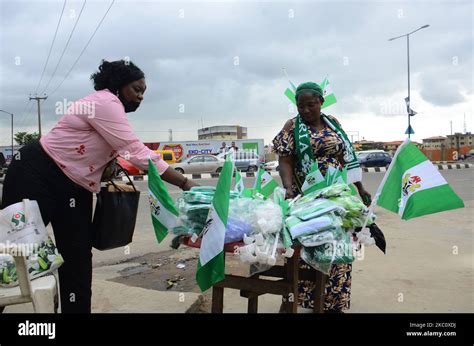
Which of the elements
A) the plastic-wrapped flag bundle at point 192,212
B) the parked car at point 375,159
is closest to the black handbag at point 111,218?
the plastic-wrapped flag bundle at point 192,212

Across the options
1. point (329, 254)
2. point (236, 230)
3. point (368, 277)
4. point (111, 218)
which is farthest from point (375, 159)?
point (236, 230)

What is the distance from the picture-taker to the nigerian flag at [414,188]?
195 cm

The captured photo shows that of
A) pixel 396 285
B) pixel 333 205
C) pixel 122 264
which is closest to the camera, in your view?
pixel 333 205

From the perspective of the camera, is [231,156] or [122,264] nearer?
[231,156]

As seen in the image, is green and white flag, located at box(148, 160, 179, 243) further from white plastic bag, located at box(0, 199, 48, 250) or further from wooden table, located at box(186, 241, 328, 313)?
white plastic bag, located at box(0, 199, 48, 250)

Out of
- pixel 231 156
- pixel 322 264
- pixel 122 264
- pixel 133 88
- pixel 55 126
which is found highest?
pixel 133 88

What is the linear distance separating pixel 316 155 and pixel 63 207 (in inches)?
62.0

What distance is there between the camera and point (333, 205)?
2.00 metres

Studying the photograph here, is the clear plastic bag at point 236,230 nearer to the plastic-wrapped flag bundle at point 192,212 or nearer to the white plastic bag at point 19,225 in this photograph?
the plastic-wrapped flag bundle at point 192,212

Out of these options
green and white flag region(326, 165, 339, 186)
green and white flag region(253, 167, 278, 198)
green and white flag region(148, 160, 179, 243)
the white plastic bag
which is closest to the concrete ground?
green and white flag region(253, 167, 278, 198)
